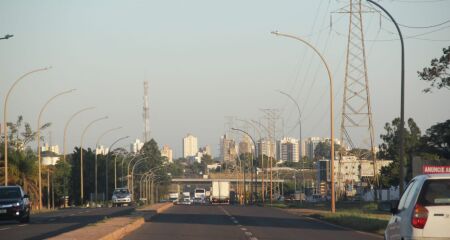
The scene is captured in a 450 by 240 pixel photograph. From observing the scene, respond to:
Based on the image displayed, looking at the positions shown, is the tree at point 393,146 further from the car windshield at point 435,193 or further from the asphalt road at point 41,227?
the car windshield at point 435,193

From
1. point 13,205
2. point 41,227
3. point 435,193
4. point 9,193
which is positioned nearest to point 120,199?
point 9,193

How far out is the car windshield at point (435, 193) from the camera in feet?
43.5

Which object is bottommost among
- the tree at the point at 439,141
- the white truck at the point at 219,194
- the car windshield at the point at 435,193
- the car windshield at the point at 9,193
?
the white truck at the point at 219,194

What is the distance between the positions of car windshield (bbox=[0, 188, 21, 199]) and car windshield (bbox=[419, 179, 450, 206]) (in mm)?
30615

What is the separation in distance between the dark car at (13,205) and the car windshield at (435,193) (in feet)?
97.8

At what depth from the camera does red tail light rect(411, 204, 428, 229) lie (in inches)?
515

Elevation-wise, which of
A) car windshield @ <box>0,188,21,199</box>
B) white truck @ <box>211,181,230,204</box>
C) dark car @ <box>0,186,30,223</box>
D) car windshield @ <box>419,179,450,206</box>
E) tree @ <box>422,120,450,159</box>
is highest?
tree @ <box>422,120,450,159</box>

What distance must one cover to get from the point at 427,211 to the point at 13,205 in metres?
30.2

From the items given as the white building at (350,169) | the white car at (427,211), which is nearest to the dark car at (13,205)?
the white car at (427,211)

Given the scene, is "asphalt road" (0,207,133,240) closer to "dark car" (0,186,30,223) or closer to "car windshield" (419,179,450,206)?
"dark car" (0,186,30,223)

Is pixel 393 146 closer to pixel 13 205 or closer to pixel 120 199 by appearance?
pixel 120 199

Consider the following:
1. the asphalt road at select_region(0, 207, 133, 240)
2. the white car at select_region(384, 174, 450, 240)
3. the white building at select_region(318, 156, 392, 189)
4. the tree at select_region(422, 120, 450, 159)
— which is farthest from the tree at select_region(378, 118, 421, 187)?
the white car at select_region(384, 174, 450, 240)

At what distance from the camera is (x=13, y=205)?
40281mm

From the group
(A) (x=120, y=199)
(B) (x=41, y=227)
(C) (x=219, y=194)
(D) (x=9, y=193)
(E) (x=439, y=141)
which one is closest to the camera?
(B) (x=41, y=227)
